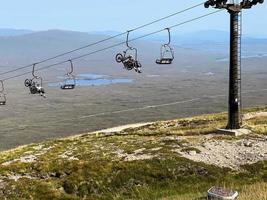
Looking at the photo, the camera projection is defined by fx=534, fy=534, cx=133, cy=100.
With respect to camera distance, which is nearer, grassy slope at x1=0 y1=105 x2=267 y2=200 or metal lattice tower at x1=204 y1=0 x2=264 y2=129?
grassy slope at x1=0 y1=105 x2=267 y2=200

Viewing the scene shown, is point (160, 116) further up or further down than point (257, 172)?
further down

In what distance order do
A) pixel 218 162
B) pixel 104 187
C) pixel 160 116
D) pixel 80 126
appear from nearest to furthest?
pixel 104 187
pixel 218 162
pixel 80 126
pixel 160 116

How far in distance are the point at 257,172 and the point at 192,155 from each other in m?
4.53

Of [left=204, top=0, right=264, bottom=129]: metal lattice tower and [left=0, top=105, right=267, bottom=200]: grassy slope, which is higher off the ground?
[left=204, top=0, right=264, bottom=129]: metal lattice tower

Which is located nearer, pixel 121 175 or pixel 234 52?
pixel 121 175

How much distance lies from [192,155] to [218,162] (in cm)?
187

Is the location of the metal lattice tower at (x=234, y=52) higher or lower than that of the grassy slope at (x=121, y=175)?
higher

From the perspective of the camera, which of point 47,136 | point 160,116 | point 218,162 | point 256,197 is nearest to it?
point 256,197

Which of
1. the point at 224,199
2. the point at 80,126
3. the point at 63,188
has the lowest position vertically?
the point at 80,126

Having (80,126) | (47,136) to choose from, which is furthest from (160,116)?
(47,136)

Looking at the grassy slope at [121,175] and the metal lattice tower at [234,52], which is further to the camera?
the metal lattice tower at [234,52]

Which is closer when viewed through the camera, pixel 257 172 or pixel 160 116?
pixel 257 172

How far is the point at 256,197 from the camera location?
17.0 metres

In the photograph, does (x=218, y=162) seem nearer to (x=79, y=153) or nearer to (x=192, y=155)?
(x=192, y=155)
